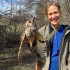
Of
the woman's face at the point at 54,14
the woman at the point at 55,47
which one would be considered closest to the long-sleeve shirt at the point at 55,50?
the woman at the point at 55,47

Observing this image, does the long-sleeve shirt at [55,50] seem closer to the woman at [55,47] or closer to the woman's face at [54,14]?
the woman at [55,47]

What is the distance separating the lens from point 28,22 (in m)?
1.98

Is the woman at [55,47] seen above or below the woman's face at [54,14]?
below

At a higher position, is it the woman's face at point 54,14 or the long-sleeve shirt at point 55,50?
the woman's face at point 54,14

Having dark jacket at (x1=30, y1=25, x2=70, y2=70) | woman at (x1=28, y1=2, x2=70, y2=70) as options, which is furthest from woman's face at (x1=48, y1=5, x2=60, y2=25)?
dark jacket at (x1=30, y1=25, x2=70, y2=70)

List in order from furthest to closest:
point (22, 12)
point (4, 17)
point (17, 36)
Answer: point (17, 36), point (22, 12), point (4, 17)

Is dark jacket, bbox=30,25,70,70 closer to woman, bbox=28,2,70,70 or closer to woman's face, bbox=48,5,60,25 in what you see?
woman, bbox=28,2,70,70

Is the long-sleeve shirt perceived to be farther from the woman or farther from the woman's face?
the woman's face

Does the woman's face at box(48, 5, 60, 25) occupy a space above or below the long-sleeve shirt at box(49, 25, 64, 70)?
above

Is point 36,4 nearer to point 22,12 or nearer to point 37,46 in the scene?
point 22,12

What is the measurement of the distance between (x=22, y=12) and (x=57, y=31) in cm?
716

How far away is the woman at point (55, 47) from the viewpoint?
202 centimetres

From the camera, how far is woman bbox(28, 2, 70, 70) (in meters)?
2.02

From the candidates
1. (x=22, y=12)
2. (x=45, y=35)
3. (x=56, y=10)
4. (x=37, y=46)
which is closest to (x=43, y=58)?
(x=37, y=46)
